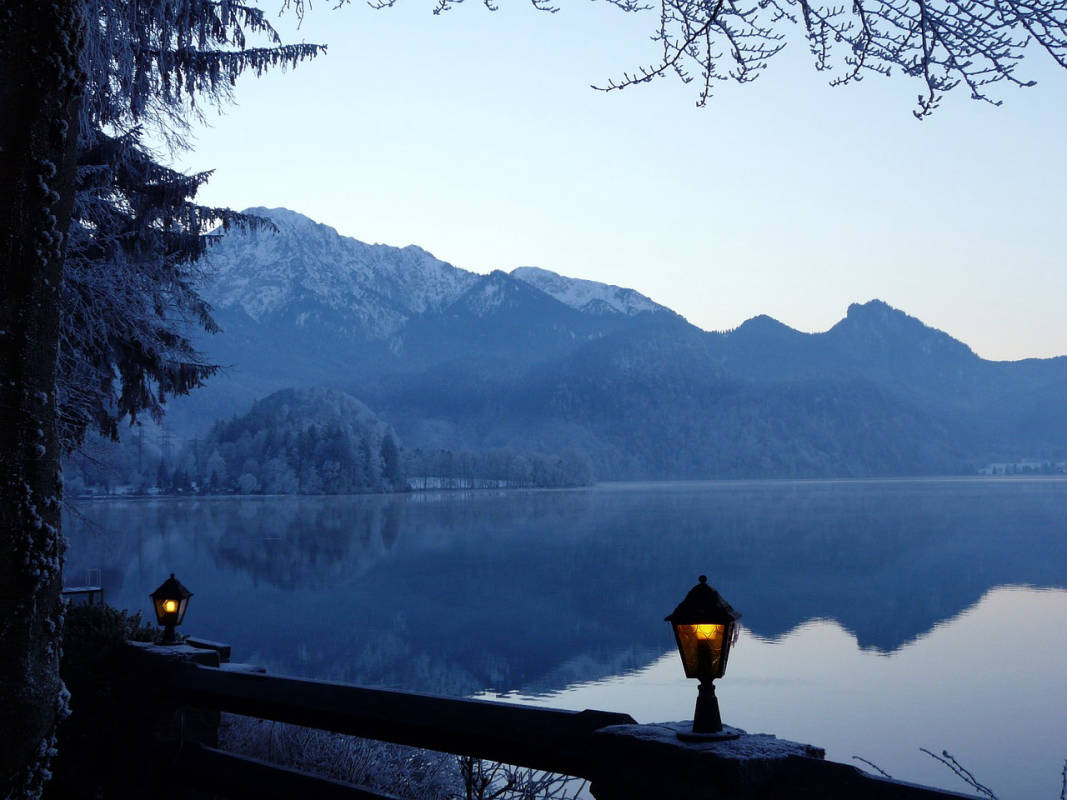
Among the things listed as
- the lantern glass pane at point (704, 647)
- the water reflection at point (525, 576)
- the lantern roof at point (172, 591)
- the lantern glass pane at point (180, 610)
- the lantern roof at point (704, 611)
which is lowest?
the water reflection at point (525, 576)

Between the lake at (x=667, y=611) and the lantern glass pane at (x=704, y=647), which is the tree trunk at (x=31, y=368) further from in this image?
the lake at (x=667, y=611)

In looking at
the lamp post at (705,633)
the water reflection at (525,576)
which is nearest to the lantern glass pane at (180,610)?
the lamp post at (705,633)

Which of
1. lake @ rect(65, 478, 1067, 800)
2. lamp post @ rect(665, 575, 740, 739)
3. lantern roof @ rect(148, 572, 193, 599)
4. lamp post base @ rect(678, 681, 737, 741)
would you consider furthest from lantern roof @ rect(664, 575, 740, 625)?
lake @ rect(65, 478, 1067, 800)

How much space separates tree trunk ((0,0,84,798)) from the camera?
311 centimetres

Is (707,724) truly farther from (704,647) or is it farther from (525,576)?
(525,576)

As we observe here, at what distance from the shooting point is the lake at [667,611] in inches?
1032

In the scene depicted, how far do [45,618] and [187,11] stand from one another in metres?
7.21

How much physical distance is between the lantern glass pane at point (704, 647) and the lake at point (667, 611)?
19183 millimetres

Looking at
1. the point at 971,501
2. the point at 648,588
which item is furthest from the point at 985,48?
the point at 971,501

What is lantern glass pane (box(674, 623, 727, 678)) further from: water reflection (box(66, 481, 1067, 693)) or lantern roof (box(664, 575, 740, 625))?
water reflection (box(66, 481, 1067, 693))

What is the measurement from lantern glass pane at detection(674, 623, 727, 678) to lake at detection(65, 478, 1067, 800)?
19.2 meters

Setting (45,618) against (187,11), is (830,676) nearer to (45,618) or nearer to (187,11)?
(187,11)

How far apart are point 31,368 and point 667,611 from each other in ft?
142

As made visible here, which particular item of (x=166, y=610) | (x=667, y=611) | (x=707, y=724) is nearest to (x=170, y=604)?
(x=166, y=610)
